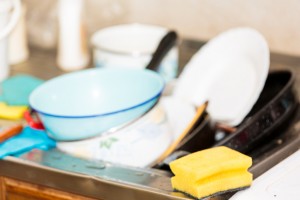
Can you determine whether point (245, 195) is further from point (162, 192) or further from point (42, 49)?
point (42, 49)

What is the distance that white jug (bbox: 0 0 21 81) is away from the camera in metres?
1.32

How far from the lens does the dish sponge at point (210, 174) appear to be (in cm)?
86

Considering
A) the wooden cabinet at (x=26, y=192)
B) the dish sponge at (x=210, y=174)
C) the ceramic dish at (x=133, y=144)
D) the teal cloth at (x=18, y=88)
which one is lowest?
the wooden cabinet at (x=26, y=192)

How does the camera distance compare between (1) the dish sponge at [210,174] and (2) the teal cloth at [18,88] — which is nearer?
(1) the dish sponge at [210,174]

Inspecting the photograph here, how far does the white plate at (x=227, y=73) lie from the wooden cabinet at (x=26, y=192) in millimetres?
318

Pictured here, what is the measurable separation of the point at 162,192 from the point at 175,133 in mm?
259

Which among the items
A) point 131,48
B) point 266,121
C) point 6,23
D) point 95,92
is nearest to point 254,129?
point 266,121

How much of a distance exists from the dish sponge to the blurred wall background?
0.60m

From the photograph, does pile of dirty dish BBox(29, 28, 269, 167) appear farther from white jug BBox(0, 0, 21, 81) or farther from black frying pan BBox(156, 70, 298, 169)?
white jug BBox(0, 0, 21, 81)

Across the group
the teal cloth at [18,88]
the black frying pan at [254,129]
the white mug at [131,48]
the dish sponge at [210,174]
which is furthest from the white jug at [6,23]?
the dish sponge at [210,174]

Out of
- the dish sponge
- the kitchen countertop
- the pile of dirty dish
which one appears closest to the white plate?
the pile of dirty dish

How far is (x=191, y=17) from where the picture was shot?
1.55 m

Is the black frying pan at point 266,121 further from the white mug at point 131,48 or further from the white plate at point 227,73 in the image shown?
the white mug at point 131,48

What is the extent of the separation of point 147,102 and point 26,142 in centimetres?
22
